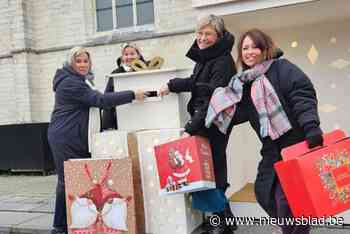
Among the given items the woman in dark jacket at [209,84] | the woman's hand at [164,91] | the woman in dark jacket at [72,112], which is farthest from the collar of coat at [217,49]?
the woman in dark jacket at [72,112]

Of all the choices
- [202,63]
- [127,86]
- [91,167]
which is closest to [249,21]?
[202,63]

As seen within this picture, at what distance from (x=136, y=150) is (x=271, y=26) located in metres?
2.19

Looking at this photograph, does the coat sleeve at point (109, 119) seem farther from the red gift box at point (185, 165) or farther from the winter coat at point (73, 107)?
the red gift box at point (185, 165)

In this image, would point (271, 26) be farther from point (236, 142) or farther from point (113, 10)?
point (113, 10)

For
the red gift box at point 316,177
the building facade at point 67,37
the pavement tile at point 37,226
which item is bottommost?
the pavement tile at point 37,226

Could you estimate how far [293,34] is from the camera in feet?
16.1

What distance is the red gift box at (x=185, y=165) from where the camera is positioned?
3320 millimetres

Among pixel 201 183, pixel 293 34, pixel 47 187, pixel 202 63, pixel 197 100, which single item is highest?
pixel 293 34

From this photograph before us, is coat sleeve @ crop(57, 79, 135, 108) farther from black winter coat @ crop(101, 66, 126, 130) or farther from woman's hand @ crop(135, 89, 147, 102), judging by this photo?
black winter coat @ crop(101, 66, 126, 130)

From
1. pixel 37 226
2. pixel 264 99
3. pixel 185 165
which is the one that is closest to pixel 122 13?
pixel 37 226

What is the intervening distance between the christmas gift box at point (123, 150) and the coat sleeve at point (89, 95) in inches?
11.7

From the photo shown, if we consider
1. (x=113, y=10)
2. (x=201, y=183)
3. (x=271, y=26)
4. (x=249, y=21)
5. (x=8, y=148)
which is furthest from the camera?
(x=113, y=10)

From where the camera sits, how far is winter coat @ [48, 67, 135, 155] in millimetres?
3910

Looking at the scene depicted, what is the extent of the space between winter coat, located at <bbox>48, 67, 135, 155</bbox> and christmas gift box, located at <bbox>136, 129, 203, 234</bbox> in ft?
1.44
